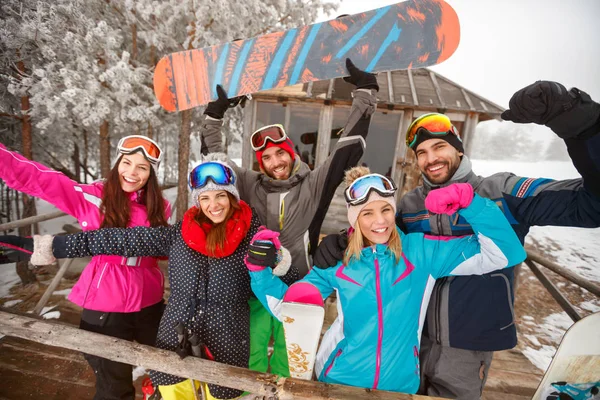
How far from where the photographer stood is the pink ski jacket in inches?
78.5

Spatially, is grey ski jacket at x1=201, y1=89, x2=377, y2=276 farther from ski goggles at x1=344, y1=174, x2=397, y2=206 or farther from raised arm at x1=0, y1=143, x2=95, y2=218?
raised arm at x1=0, y1=143, x2=95, y2=218

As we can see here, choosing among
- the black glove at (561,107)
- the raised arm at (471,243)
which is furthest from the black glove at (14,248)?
the black glove at (561,107)

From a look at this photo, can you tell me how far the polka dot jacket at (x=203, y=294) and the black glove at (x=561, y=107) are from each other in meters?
1.80

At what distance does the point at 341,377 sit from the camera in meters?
1.62

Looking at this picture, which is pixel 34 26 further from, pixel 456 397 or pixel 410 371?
pixel 456 397

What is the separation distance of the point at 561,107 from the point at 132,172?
2.80m

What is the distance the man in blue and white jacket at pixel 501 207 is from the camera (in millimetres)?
1369

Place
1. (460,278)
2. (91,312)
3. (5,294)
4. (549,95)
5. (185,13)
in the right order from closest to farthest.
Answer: (549,95), (460,278), (91,312), (185,13), (5,294)

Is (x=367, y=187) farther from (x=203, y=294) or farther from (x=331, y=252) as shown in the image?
(x=203, y=294)

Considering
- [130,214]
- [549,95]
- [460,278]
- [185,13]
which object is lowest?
[460,278]

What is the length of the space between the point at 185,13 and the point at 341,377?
711cm

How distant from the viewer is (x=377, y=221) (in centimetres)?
169

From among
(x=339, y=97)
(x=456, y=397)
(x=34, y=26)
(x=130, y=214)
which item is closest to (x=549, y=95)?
(x=456, y=397)

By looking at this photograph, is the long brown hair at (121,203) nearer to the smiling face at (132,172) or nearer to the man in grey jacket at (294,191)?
the smiling face at (132,172)
